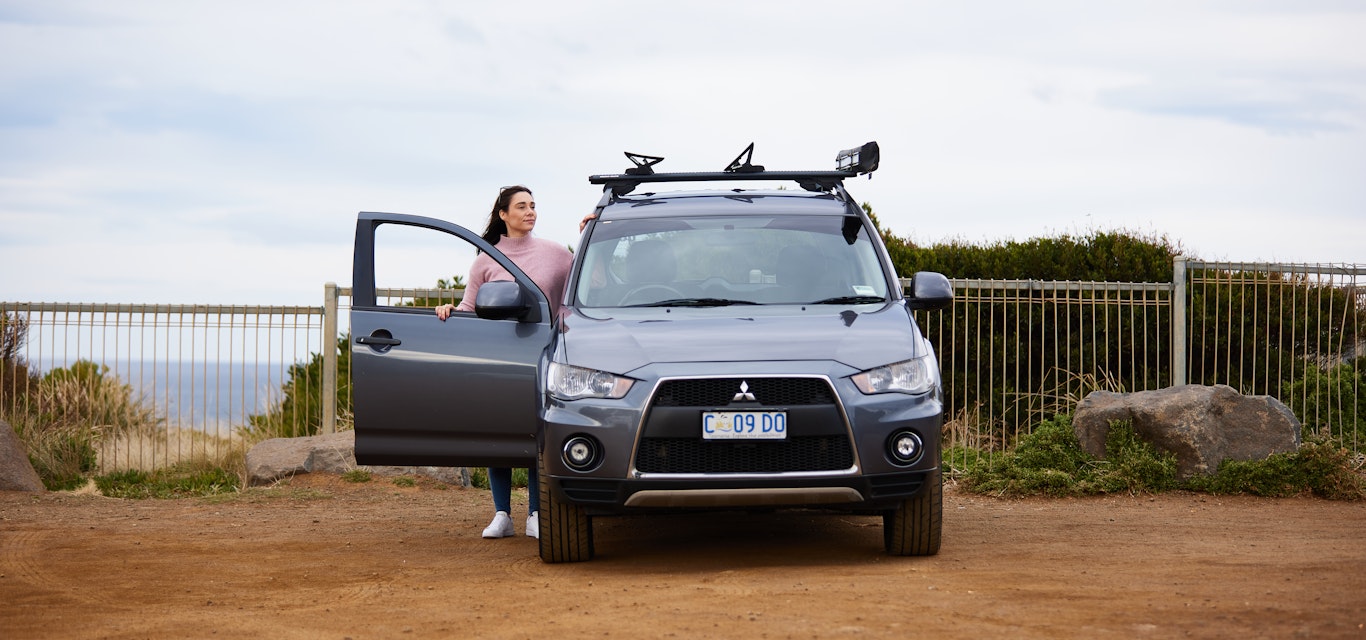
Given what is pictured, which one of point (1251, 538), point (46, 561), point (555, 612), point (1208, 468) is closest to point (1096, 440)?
point (1208, 468)

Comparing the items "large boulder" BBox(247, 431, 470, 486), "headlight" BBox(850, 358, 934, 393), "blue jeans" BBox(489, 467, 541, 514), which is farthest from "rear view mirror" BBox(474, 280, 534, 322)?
"large boulder" BBox(247, 431, 470, 486)

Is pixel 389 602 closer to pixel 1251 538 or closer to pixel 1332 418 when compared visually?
pixel 1251 538

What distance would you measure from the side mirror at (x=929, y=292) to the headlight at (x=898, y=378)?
74cm

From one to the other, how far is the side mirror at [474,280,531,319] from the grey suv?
0.05ft

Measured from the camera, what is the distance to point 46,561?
25.7 ft

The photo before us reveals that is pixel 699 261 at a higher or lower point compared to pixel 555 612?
higher

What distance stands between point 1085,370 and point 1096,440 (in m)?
4.05

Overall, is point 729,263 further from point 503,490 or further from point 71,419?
point 71,419

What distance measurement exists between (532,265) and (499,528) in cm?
167

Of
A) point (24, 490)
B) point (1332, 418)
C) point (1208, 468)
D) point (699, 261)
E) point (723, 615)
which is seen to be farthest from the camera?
point (1332, 418)

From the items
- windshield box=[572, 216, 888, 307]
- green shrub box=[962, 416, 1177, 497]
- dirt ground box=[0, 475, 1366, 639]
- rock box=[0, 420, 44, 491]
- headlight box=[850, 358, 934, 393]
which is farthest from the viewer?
rock box=[0, 420, 44, 491]

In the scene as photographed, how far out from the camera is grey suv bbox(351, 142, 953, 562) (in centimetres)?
620

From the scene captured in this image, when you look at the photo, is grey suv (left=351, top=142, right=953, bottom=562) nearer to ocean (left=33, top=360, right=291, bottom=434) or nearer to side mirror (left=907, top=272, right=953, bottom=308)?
side mirror (left=907, top=272, right=953, bottom=308)

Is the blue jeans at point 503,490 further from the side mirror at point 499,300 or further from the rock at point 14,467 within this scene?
the rock at point 14,467
